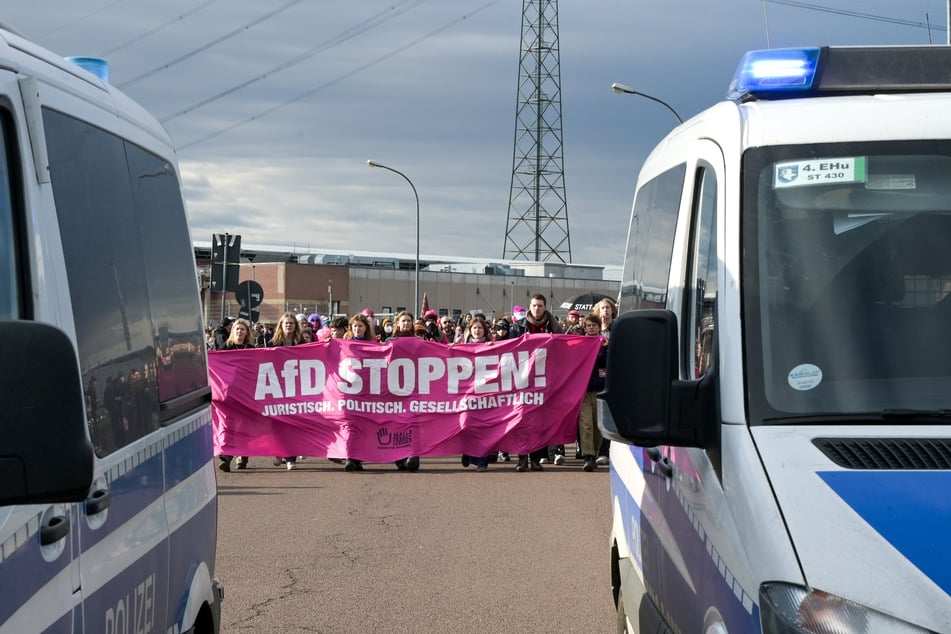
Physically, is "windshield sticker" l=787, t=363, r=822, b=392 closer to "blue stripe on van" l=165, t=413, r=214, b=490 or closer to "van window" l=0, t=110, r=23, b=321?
"van window" l=0, t=110, r=23, b=321

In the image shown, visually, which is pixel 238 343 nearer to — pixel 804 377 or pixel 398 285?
pixel 804 377

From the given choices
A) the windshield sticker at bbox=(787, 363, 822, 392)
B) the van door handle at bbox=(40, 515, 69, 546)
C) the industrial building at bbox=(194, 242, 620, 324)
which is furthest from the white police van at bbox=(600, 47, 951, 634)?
the industrial building at bbox=(194, 242, 620, 324)

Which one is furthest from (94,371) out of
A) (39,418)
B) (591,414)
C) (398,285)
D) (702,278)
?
(398,285)

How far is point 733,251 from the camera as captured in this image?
142 inches

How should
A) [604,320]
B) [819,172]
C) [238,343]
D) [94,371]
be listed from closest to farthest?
[94,371] → [819,172] → [238,343] → [604,320]

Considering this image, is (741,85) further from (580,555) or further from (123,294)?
(580,555)

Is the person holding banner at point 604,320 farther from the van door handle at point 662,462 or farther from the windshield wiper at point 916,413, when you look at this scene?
the windshield wiper at point 916,413

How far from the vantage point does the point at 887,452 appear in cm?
316

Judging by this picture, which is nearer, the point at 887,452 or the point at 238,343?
the point at 887,452

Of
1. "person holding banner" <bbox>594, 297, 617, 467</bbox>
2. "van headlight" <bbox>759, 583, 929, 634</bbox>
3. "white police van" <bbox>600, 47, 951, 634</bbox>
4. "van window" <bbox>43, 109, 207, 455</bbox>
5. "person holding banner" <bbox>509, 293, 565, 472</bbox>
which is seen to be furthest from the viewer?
"person holding banner" <bbox>509, 293, 565, 472</bbox>

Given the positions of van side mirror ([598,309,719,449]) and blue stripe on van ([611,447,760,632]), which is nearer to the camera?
blue stripe on van ([611,447,760,632])

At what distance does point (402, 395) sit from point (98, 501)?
12.1 m

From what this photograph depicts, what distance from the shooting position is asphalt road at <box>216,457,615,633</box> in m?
7.48

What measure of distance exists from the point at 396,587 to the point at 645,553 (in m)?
3.64
